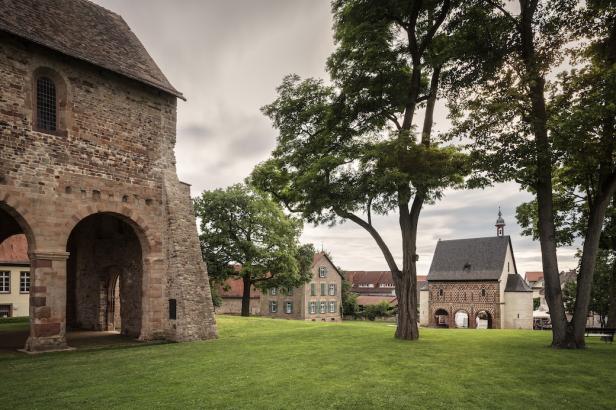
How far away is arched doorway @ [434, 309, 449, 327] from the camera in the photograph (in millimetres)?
48922

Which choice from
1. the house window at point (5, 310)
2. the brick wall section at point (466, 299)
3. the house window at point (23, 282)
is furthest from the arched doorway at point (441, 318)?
the house window at point (5, 310)

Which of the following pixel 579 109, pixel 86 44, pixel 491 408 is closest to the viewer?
pixel 491 408

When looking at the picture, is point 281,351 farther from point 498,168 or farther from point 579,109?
point 579,109

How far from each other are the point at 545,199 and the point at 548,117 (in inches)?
106

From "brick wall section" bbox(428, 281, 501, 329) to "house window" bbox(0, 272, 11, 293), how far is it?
42.7 metres

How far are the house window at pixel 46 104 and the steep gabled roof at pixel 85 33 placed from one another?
3.92 feet

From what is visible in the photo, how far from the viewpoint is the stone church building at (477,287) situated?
44688 mm

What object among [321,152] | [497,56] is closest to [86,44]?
[321,152]

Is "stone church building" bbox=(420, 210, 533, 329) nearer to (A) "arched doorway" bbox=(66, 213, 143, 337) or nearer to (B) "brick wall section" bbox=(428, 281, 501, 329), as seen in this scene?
(B) "brick wall section" bbox=(428, 281, 501, 329)

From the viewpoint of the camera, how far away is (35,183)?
1249 centimetres

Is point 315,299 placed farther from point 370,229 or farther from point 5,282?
point 370,229

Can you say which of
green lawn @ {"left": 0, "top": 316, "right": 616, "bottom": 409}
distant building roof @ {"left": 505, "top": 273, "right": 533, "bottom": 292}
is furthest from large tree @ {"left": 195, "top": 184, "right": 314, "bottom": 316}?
distant building roof @ {"left": 505, "top": 273, "right": 533, "bottom": 292}

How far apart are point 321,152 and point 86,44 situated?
924cm

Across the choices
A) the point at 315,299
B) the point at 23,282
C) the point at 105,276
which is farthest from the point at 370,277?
the point at 105,276
